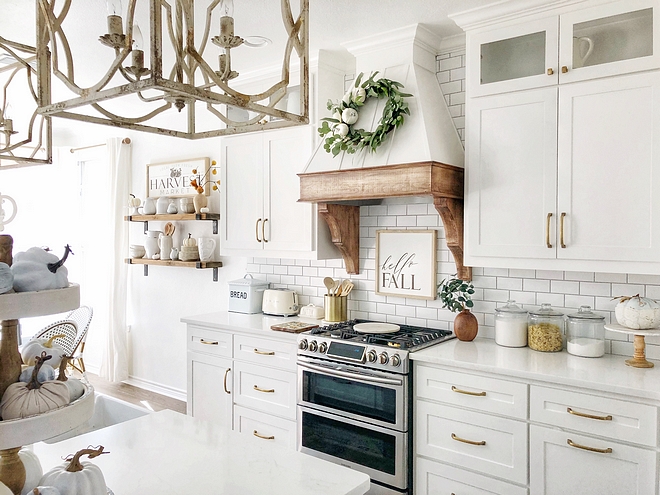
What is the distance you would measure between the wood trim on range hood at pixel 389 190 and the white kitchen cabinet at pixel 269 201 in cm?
18

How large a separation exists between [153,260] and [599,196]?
3731 mm

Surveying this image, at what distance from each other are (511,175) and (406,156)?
21.5 inches

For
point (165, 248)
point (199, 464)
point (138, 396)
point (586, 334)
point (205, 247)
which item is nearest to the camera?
point (199, 464)

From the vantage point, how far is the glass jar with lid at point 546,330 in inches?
107

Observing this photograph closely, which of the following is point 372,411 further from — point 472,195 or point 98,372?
point 98,372

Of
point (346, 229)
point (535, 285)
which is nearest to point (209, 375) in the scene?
Result: point (346, 229)

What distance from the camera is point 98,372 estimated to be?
5.98 m

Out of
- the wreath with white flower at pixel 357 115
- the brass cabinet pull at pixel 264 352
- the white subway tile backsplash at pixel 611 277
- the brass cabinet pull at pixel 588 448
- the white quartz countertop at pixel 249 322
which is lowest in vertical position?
the brass cabinet pull at pixel 588 448

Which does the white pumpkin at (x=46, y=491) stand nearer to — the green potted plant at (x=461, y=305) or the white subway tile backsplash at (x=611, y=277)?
the green potted plant at (x=461, y=305)

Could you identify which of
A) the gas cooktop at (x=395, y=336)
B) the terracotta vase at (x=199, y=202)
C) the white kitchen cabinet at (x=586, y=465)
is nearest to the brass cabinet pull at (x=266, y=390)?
the gas cooktop at (x=395, y=336)

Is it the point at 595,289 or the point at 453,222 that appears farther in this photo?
the point at 453,222

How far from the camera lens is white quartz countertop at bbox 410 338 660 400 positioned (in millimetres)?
2164

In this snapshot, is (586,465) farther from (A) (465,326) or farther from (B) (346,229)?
(B) (346,229)

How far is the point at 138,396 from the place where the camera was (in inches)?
200
